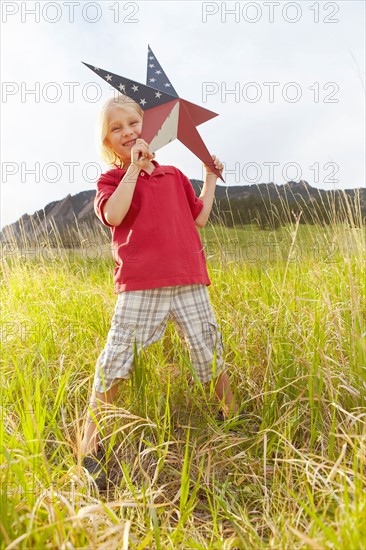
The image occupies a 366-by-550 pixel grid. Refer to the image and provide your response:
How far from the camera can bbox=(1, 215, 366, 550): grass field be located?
49.3 inches

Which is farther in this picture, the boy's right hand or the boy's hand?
the boy's hand

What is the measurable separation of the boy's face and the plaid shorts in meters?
0.56

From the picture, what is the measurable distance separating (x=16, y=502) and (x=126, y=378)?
2.26 feet

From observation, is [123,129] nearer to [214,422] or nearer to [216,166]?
[216,166]

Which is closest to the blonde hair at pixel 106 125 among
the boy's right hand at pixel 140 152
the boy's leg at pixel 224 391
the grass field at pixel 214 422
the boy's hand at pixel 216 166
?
the boy's right hand at pixel 140 152

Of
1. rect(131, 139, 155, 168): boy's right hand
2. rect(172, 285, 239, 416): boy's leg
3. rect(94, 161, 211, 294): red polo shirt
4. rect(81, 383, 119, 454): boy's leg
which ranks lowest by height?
rect(81, 383, 119, 454): boy's leg

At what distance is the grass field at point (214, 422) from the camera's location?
4.10 feet

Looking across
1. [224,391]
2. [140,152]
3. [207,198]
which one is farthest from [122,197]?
[224,391]

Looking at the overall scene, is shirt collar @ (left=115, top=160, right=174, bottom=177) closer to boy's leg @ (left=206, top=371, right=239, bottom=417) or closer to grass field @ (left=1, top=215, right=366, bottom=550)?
grass field @ (left=1, top=215, right=366, bottom=550)

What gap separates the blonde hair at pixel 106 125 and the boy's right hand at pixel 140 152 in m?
0.23

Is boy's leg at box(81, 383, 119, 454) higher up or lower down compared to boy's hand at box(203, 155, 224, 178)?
lower down

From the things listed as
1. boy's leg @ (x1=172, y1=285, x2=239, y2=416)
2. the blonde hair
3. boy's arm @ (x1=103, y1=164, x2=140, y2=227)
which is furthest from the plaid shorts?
the blonde hair

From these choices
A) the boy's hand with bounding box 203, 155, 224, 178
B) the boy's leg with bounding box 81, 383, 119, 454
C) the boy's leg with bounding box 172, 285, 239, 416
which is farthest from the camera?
the boy's hand with bounding box 203, 155, 224, 178

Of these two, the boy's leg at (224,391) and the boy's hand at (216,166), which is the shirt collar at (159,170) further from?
the boy's leg at (224,391)
